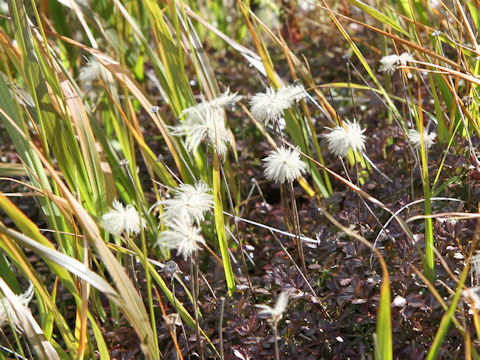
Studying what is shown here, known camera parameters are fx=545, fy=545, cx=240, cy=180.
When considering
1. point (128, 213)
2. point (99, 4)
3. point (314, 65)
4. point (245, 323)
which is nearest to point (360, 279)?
point (245, 323)

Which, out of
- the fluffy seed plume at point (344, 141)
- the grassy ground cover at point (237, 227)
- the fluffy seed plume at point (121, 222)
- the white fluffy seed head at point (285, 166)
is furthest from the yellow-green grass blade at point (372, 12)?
the fluffy seed plume at point (121, 222)

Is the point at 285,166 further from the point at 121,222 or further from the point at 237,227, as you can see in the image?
the point at 121,222

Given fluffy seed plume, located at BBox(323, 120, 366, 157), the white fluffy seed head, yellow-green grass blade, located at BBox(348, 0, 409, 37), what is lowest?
the white fluffy seed head

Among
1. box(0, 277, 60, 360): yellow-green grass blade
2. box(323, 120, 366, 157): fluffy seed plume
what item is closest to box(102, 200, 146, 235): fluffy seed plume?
box(0, 277, 60, 360): yellow-green grass blade

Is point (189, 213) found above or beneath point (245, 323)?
above

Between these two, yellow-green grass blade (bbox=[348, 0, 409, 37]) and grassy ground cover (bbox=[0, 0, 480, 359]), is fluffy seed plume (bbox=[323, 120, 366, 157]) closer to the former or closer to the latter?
grassy ground cover (bbox=[0, 0, 480, 359])

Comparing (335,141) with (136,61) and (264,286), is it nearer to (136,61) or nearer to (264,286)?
(264,286)

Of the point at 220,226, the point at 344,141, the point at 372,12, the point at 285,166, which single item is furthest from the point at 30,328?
the point at 372,12

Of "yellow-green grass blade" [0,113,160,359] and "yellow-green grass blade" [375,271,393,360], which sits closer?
"yellow-green grass blade" [375,271,393,360]

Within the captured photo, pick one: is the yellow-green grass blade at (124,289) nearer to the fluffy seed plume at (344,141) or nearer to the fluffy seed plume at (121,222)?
the fluffy seed plume at (121,222)

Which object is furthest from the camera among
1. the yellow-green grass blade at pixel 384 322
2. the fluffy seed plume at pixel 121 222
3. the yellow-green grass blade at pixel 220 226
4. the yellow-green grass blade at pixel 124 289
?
the yellow-green grass blade at pixel 220 226

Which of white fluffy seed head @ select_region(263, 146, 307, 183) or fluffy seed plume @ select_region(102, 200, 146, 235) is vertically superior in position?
white fluffy seed head @ select_region(263, 146, 307, 183)
